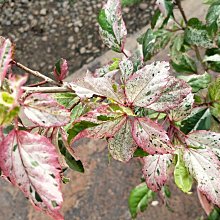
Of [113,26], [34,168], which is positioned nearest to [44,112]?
[34,168]

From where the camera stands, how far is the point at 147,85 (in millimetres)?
743

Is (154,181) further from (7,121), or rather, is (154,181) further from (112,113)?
(7,121)

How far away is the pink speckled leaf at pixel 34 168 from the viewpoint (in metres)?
0.60

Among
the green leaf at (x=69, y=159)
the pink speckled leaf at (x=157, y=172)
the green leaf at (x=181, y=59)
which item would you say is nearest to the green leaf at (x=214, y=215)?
the green leaf at (x=181, y=59)

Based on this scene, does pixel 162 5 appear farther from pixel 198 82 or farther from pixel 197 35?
pixel 198 82

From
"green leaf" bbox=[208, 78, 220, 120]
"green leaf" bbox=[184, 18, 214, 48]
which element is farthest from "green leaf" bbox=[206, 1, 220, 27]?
"green leaf" bbox=[208, 78, 220, 120]

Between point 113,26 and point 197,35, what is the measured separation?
0.39 metres

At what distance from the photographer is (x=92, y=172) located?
2.14 metres

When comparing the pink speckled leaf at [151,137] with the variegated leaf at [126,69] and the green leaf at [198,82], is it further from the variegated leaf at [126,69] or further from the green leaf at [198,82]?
the green leaf at [198,82]

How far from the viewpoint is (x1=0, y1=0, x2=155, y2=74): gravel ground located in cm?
266

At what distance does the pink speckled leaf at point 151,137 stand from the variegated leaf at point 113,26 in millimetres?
302

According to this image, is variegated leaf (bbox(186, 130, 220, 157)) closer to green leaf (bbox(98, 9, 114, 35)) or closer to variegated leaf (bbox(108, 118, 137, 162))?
variegated leaf (bbox(108, 118, 137, 162))

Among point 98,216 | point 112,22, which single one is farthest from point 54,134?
point 98,216

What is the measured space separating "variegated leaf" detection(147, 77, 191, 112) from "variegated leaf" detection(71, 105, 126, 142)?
57 millimetres
